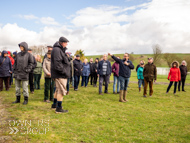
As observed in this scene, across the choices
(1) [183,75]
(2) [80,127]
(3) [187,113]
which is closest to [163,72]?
(1) [183,75]

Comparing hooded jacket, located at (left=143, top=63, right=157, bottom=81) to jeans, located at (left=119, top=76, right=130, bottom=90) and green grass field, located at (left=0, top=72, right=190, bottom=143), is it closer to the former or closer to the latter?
jeans, located at (left=119, top=76, right=130, bottom=90)

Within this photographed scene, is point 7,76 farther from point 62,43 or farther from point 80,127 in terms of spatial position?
point 80,127

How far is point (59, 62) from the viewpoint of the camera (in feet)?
17.9

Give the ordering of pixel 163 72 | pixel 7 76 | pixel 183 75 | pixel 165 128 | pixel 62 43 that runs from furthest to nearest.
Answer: pixel 163 72, pixel 183 75, pixel 7 76, pixel 62 43, pixel 165 128

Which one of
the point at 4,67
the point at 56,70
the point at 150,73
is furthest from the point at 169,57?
the point at 56,70

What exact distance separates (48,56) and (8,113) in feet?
9.46

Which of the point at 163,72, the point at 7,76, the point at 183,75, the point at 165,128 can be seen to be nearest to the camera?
the point at 165,128

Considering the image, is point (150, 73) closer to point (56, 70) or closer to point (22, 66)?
point (56, 70)

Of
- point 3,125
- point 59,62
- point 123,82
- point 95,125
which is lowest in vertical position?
point 95,125

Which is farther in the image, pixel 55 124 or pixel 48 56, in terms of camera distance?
pixel 48 56

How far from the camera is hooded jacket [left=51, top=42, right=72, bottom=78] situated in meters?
5.41

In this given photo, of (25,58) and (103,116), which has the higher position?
(25,58)

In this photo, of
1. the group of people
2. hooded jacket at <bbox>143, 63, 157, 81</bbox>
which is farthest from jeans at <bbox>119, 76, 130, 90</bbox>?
hooded jacket at <bbox>143, 63, 157, 81</bbox>

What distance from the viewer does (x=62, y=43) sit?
5.70m
